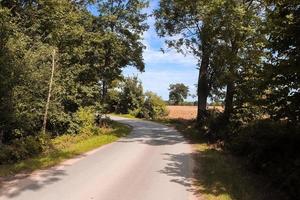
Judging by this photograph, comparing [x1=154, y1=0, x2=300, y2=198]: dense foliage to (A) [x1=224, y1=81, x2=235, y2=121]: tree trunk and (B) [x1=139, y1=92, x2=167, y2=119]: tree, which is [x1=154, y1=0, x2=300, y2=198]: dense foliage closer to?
(A) [x1=224, y1=81, x2=235, y2=121]: tree trunk

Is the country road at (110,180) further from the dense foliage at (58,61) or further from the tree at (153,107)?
the tree at (153,107)

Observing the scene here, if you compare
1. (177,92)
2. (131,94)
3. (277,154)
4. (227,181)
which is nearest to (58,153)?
(227,181)

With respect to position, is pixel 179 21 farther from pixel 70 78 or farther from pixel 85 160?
pixel 85 160

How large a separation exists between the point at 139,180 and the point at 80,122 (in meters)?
16.1

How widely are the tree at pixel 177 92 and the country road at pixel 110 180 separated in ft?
365

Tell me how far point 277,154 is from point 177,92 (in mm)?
116588

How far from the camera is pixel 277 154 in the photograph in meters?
13.2

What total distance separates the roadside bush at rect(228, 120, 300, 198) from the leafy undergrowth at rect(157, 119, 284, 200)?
37cm

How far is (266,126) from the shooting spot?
15.9 meters

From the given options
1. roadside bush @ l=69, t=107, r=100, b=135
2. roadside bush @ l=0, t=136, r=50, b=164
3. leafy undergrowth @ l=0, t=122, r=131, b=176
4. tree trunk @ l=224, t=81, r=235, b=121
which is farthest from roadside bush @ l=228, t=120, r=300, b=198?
roadside bush @ l=69, t=107, r=100, b=135

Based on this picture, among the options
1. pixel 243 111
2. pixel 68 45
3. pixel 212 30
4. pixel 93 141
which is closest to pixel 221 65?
pixel 212 30

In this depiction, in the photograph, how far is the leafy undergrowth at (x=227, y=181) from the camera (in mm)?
10680

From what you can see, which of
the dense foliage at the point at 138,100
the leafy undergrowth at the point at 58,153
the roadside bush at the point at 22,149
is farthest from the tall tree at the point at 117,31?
the dense foliage at the point at 138,100

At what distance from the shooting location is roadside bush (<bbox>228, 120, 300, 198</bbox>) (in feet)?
35.2
